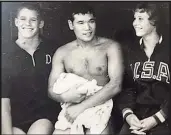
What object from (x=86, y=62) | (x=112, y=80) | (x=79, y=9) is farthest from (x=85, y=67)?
(x=79, y=9)

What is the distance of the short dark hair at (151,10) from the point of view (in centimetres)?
125

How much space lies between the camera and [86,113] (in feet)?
4.01

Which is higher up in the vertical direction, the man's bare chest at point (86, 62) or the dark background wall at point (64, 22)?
the dark background wall at point (64, 22)

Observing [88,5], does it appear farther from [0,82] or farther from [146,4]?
[0,82]

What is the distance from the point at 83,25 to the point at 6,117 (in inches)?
19.4

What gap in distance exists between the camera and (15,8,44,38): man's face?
4.08 ft

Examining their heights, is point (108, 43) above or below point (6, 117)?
above

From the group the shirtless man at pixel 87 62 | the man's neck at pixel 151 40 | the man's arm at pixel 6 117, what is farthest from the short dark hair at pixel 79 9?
the man's arm at pixel 6 117

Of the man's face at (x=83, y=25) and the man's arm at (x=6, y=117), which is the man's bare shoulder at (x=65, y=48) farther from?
the man's arm at (x=6, y=117)

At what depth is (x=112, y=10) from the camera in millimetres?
1254

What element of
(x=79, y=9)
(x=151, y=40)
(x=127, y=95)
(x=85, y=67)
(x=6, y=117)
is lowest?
(x=6, y=117)

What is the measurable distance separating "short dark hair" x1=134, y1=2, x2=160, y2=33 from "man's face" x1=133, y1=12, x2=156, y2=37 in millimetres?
15

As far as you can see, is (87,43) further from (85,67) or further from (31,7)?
(31,7)

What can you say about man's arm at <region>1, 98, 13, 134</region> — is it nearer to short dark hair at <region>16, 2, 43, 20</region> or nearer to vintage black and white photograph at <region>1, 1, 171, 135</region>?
vintage black and white photograph at <region>1, 1, 171, 135</region>
